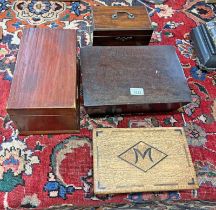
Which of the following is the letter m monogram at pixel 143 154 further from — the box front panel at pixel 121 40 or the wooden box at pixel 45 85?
the box front panel at pixel 121 40

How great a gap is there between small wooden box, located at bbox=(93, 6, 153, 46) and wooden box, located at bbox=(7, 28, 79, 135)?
0.25 m

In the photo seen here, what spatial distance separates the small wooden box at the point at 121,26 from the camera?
1.53 meters

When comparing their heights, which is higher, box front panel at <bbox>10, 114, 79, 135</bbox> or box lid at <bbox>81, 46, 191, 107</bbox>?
box lid at <bbox>81, 46, 191, 107</bbox>

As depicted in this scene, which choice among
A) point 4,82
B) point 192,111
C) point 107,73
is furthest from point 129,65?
point 4,82

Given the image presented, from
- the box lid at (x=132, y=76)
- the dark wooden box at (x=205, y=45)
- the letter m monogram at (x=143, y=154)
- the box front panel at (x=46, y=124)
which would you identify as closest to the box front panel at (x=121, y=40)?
the box lid at (x=132, y=76)

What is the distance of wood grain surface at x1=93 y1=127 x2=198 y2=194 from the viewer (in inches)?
46.0

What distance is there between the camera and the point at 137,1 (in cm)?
205

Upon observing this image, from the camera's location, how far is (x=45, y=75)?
1.17 m

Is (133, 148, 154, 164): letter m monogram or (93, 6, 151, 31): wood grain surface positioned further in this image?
(93, 6, 151, 31): wood grain surface

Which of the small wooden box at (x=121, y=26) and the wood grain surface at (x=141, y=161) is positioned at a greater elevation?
the small wooden box at (x=121, y=26)

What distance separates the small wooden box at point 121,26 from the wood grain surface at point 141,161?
1.90 ft

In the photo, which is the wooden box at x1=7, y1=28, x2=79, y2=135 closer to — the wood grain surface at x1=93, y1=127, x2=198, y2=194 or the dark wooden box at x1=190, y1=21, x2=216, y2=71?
the wood grain surface at x1=93, y1=127, x2=198, y2=194

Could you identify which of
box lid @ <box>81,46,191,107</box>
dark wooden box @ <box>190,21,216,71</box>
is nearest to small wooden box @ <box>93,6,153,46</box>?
box lid @ <box>81,46,191,107</box>

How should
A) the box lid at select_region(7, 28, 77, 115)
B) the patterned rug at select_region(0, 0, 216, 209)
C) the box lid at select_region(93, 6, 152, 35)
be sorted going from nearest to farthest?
1. the box lid at select_region(7, 28, 77, 115)
2. the patterned rug at select_region(0, 0, 216, 209)
3. the box lid at select_region(93, 6, 152, 35)
